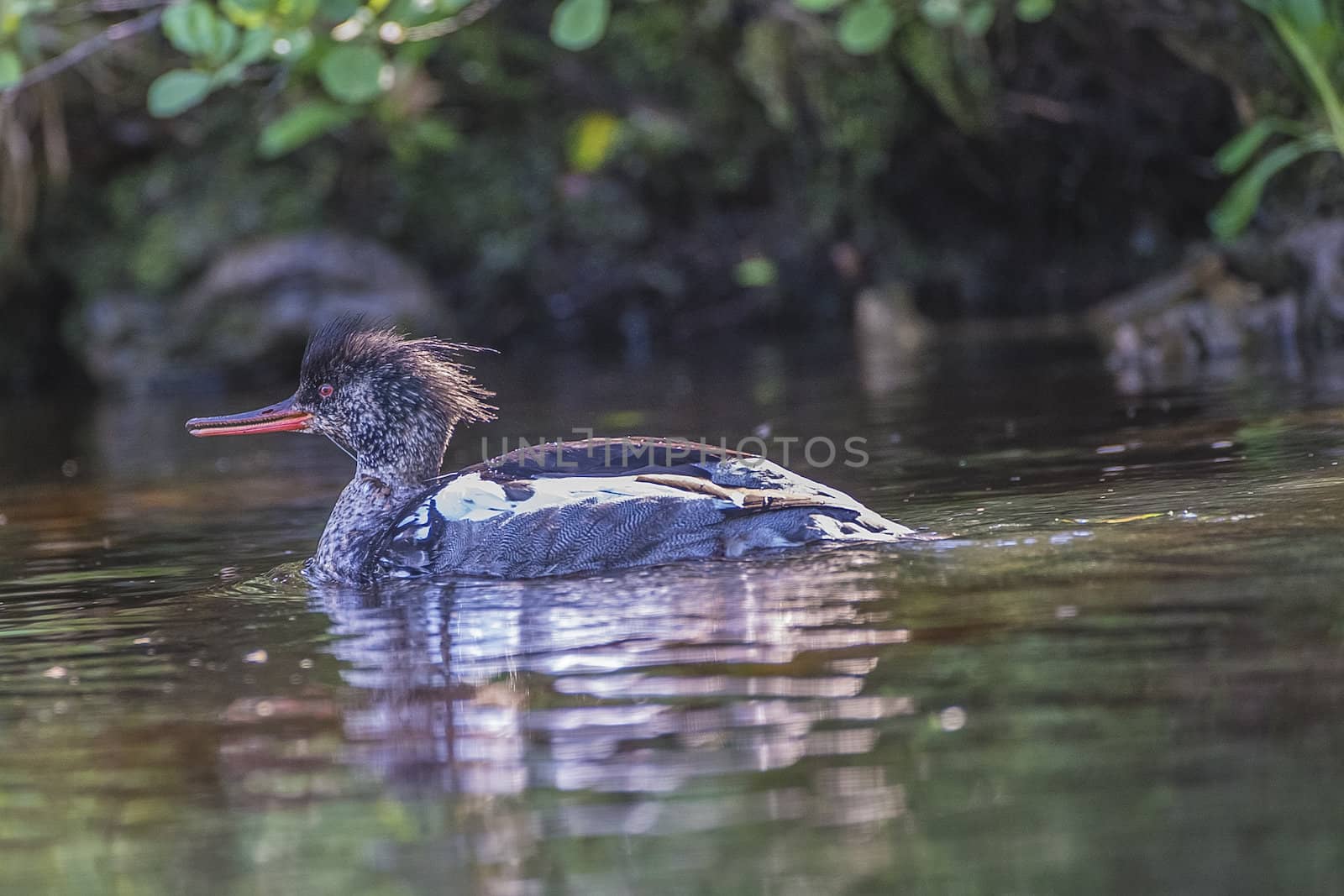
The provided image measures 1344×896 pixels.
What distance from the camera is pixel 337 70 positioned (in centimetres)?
730

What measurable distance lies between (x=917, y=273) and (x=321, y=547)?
12553mm

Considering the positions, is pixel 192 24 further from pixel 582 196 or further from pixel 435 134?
pixel 582 196

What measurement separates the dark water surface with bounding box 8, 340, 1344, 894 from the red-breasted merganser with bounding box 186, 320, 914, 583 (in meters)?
0.16

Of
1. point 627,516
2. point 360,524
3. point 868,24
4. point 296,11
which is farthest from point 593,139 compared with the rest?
point 627,516

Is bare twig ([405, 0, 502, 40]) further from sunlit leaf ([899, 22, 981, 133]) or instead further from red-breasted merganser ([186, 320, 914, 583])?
sunlit leaf ([899, 22, 981, 133])

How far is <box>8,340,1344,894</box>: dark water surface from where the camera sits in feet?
8.91

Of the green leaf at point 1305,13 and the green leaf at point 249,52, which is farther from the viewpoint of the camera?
the green leaf at point 1305,13

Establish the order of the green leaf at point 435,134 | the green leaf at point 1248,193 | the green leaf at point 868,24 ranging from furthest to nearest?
1. the green leaf at point 435,134
2. the green leaf at point 1248,193
3. the green leaf at point 868,24

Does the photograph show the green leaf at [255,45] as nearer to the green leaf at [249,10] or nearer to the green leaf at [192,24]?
the green leaf at [249,10]

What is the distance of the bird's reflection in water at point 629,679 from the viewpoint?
315cm

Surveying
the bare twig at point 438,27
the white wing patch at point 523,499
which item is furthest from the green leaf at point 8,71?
the white wing patch at point 523,499

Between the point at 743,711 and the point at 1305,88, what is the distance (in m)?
8.60

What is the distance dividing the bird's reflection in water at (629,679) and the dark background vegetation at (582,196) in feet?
36.1

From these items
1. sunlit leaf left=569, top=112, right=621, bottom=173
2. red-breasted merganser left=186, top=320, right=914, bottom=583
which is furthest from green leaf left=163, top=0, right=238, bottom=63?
sunlit leaf left=569, top=112, right=621, bottom=173
